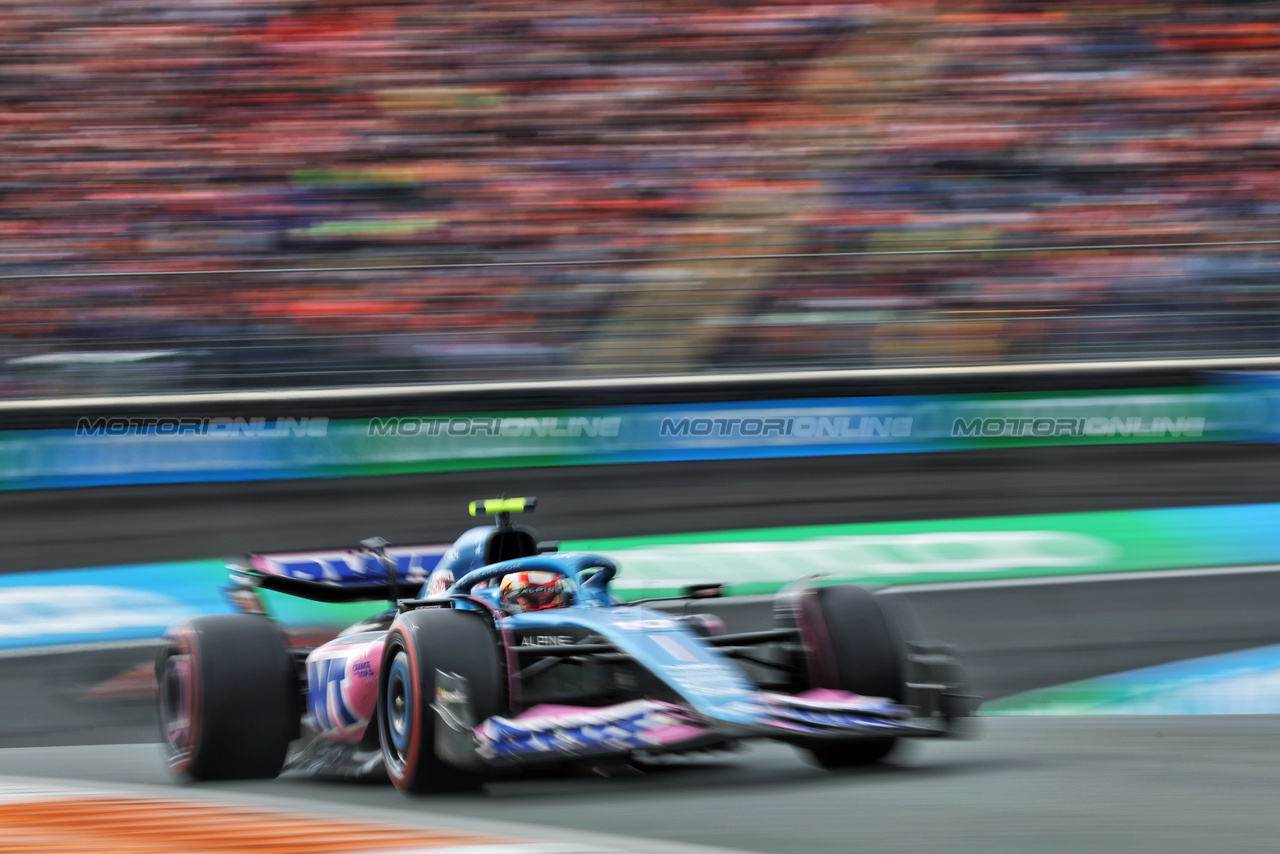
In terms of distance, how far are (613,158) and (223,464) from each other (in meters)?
3.85

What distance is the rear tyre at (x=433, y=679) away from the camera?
4.88 meters

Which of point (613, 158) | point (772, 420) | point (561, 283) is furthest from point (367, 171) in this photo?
point (772, 420)

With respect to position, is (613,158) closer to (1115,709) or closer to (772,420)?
(772,420)

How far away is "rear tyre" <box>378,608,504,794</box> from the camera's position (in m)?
4.88

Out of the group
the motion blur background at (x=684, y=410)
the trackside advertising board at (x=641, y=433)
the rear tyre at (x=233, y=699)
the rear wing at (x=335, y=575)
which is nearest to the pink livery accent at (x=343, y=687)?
the rear tyre at (x=233, y=699)

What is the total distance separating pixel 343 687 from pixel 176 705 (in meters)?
0.87

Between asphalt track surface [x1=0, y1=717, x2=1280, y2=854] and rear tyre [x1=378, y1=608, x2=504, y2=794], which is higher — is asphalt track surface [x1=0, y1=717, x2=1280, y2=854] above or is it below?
below

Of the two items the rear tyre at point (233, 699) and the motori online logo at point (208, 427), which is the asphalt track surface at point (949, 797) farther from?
the motori online logo at point (208, 427)

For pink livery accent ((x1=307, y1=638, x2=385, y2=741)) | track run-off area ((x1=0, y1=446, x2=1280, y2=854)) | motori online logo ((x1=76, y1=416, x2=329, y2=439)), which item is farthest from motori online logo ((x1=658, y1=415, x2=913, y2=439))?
pink livery accent ((x1=307, y1=638, x2=385, y2=741))

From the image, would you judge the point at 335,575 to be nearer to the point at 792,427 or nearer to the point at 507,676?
the point at 507,676

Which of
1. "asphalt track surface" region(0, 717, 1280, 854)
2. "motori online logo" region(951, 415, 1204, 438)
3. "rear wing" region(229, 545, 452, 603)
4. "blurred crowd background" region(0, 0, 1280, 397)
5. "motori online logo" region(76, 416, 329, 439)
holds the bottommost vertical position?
"asphalt track surface" region(0, 717, 1280, 854)

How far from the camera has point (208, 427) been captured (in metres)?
8.61

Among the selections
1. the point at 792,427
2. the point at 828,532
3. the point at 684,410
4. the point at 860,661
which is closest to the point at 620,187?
the point at 684,410

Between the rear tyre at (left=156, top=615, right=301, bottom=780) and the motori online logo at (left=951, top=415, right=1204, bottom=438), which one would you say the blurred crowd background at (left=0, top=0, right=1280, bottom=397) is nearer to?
the motori online logo at (left=951, top=415, right=1204, bottom=438)
